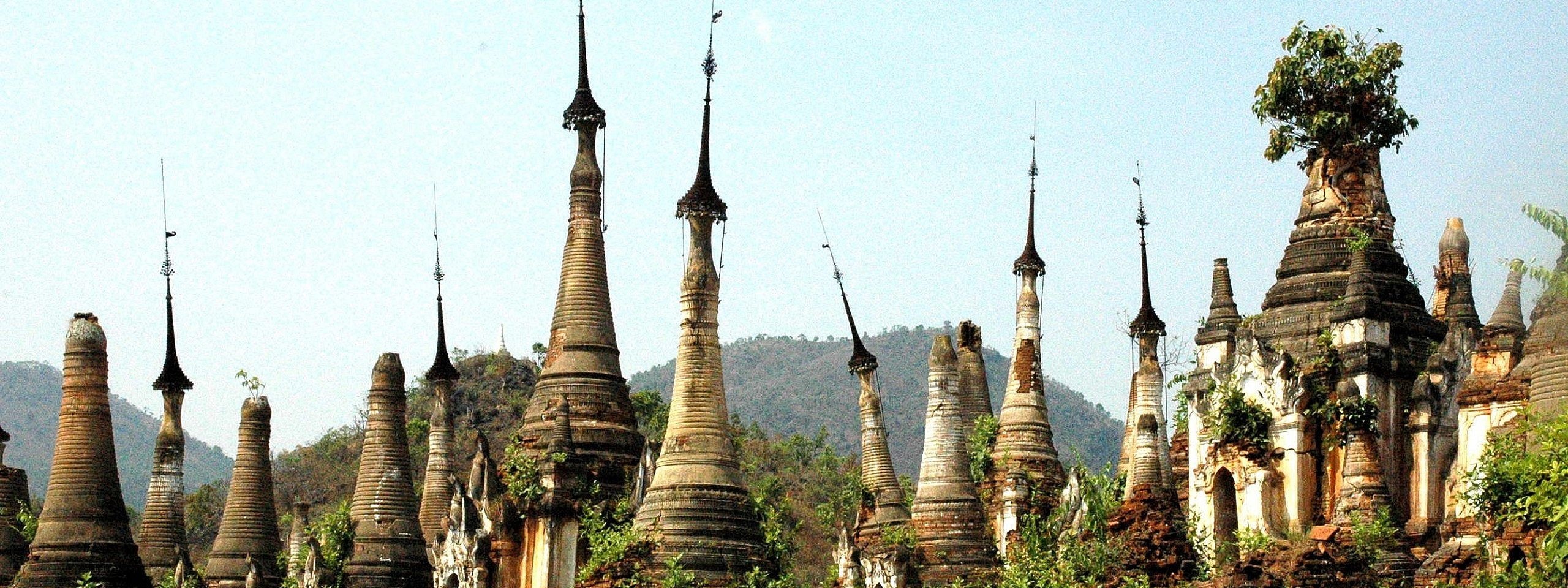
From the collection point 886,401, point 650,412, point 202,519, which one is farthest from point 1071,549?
point 886,401

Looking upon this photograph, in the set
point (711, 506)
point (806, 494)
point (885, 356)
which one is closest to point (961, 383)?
point (711, 506)

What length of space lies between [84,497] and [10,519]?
278 inches

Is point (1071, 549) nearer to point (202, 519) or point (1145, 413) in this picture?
point (1145, 413)

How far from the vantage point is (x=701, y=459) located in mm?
32562

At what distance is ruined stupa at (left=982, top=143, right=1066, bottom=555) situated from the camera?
36.2m

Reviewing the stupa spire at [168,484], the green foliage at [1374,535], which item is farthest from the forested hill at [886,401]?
the green foliage at [1374,535]

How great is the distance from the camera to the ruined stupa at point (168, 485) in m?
44.6

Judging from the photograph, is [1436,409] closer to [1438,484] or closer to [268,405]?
[1438,484]

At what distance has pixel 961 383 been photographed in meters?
38.4

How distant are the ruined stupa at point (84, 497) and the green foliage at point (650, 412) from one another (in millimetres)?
23065

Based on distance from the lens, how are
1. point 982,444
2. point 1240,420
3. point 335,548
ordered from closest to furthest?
point 1240,420, point 982,444, point 335,548

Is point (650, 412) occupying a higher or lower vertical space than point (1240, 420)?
higher

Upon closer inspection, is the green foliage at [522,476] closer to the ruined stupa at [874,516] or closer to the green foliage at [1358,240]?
the ruined stupa at [874,516]

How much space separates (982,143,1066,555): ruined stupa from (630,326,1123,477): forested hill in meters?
107
